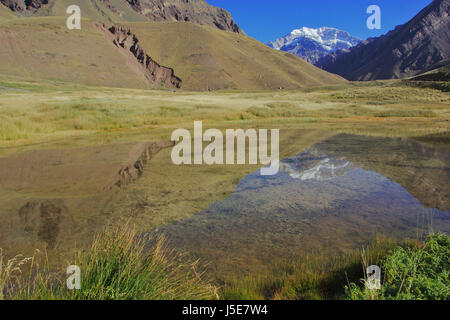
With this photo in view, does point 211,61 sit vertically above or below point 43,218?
above

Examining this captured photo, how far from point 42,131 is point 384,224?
20385mm

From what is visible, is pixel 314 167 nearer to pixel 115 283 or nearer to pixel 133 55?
pixel 115 283

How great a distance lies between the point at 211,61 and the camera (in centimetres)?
13500

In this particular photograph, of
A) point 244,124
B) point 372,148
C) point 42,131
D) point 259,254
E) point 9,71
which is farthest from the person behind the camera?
point 9,71

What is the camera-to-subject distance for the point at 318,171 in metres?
11.4

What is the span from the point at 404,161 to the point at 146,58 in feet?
438

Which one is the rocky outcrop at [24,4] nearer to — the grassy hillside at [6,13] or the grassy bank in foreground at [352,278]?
the grassy hillside at [6,13]

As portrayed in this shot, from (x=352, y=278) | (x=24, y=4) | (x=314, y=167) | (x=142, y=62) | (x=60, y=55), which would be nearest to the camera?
(x=352, y=278)

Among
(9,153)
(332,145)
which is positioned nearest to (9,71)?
(9,153)

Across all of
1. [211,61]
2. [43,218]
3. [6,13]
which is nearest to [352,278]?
[43,218]

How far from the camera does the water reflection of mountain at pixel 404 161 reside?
870 centimetres

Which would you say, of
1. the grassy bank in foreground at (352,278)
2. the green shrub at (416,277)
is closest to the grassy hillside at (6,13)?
the grassy bank in foreground at (352,278)

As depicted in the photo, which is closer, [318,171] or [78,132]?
[318,171]
